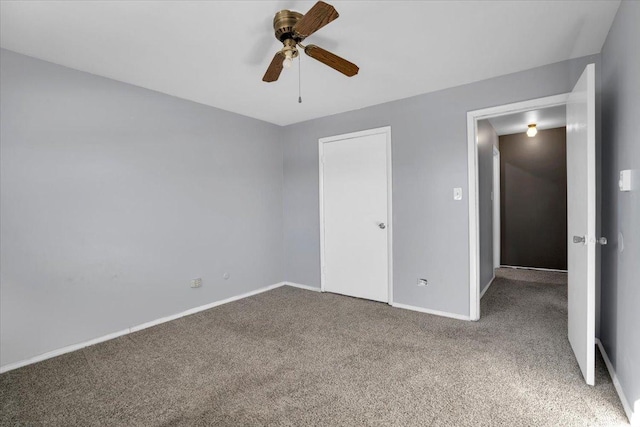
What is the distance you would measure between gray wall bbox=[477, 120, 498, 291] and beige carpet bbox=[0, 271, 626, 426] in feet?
3.15

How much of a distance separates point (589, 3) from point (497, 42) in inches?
20.6

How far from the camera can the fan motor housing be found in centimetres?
176

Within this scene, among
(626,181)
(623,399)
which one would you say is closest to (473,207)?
(626,181)

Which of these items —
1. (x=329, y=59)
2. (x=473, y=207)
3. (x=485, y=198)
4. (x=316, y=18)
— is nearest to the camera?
(x=316, y=18)

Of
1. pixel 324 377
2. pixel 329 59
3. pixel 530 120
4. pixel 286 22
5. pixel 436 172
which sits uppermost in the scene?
pixel 530 120

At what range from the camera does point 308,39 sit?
2.19m

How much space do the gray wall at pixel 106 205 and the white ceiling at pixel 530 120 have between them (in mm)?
3563

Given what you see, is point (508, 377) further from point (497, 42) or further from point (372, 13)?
point (372, 13)

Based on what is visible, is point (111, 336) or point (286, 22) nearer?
point (286, 22)

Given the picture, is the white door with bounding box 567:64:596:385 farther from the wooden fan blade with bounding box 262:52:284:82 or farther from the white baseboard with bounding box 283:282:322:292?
the white baseboard with bounding box 283:282:322:292

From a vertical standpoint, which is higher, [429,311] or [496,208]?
[496,208]

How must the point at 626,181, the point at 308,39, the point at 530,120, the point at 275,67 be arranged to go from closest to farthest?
1. the point at 626,181
2. the point at 275,67
3. the point at 308,39
4. the point at 530,120

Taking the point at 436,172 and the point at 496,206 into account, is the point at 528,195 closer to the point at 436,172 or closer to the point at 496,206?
the point at 496,206

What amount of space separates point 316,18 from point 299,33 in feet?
0.58
